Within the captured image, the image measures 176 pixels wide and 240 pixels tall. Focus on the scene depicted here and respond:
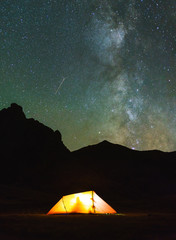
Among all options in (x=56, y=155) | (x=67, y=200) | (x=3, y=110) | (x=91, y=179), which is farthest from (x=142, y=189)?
(x=67, y=200)

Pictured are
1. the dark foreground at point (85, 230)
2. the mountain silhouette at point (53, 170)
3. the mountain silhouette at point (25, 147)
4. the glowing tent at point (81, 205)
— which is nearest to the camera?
the dark foreground at point (85, 230)

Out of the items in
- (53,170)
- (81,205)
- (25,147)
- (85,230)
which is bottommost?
(85,230)

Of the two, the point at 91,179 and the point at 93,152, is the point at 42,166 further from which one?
the point at 93,152

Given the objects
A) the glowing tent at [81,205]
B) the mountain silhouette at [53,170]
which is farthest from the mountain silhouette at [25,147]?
the glowing tent at [81,205]

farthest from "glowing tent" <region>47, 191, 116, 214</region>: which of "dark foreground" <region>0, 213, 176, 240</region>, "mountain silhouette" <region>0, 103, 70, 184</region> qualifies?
"mountain silhouette" <region>0, 103, 70, 184</region>

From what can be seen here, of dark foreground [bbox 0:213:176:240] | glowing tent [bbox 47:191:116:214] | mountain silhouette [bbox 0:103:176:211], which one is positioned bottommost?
dark foreground [bbox 0:213:176:240]

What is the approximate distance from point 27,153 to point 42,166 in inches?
225

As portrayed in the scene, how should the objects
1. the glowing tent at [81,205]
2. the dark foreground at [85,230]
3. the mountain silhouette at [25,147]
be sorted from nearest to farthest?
the dark foreground at [85,230]
the glowing tent at [81,205]
the mountain silhouette at [25,147]

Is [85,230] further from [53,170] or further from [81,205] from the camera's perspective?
[53,170]

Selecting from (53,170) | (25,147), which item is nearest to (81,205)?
(53,170)

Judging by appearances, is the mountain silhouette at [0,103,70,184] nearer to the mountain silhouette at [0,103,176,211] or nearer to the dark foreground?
the mountain silhouette at [0,103,176,211]

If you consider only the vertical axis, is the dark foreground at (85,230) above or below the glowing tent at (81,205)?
below

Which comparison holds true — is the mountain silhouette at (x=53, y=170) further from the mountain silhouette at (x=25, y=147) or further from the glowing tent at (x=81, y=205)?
the glowing tent at (x=81, y=205)

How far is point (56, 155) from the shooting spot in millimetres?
78875
